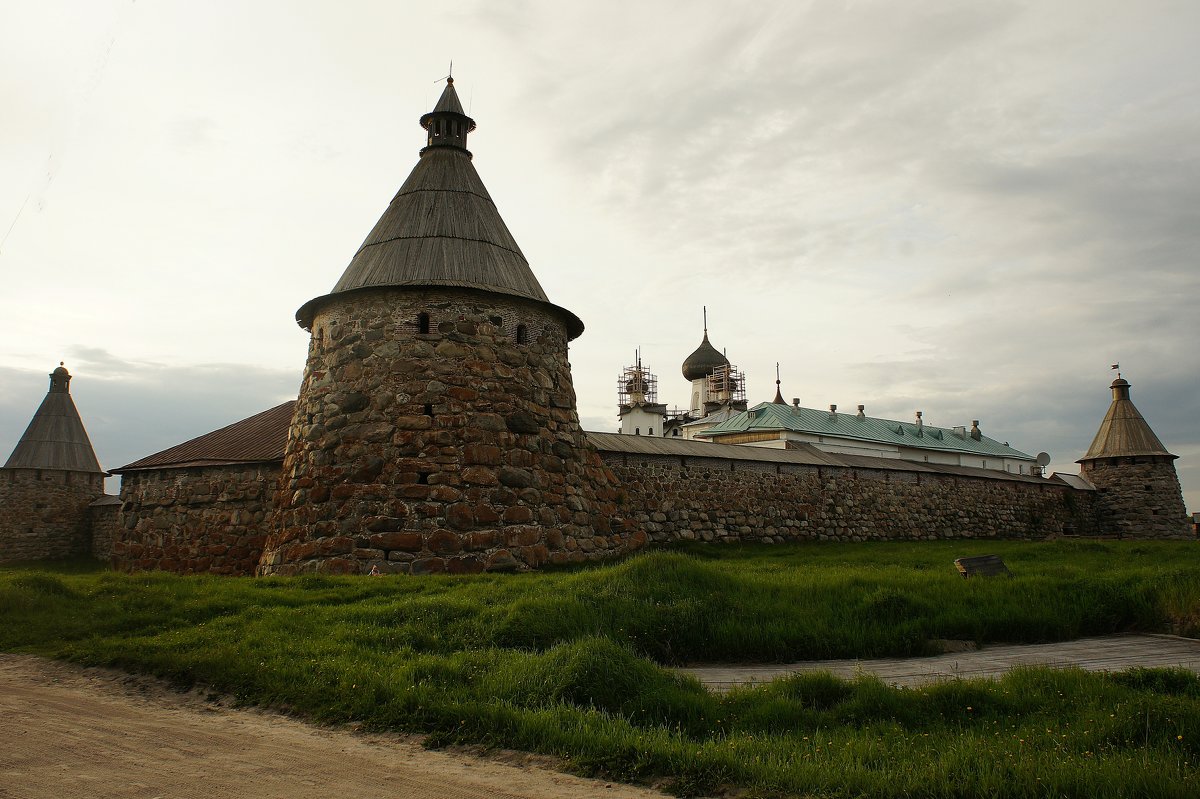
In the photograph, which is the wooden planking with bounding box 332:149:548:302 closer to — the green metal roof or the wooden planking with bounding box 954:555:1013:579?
the wooden planking with bounding box 954:555:1013:579

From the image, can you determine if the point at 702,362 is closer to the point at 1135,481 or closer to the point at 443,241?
the point at 1135,481

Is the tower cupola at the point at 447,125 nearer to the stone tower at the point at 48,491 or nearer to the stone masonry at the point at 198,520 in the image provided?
the stone masonry at the point at 198,520

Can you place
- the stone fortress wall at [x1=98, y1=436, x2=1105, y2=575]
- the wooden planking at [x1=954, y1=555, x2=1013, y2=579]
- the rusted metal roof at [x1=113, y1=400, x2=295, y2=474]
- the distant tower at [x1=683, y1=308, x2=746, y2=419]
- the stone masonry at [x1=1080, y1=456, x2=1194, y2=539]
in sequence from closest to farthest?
the wooden planking at [x1=954, y1=555, x2=1013, y2=579], the stone fortress wall at [x1=98, y1=436, x2=1105, y2=575], the rusted metal roof at [x1=113, y1=400, x2=295, y2=474], the stone masonry at [x1=1080, y1=456, x2=1194, y2=539], the distant tower at [x1=683, y1=308, x2=746, y2=419]

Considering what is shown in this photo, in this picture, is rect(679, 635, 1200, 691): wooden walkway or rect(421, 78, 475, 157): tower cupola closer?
rect(679, 635, 1200, 691): wooden walkway

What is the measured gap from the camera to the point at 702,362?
209 feet

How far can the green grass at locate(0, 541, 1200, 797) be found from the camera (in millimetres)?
4668

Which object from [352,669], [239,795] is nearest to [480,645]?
[352,669]

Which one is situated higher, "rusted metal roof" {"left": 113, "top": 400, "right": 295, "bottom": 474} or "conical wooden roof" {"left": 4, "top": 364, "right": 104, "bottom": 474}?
"conical wooden roof" {"left": 4, "top": 364, "right": 104, "bottom": 474}

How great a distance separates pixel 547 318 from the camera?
15.1m

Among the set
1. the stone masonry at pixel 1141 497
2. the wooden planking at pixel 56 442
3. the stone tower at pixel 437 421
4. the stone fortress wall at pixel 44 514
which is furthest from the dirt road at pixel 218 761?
the stone masonry at pixel 1141 497

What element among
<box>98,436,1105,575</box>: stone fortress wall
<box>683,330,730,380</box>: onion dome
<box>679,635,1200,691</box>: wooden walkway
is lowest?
<box>679,635,1200,691</box>: wooden walkway

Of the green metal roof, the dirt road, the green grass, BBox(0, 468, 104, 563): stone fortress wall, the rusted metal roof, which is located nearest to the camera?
the dirt road

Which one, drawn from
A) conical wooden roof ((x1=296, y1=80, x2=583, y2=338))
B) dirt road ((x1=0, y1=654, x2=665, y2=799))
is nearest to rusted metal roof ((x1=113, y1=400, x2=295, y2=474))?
conical wooden roof ((x1=296, y1=80, x2=583, y2=338))

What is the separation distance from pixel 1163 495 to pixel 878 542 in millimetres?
17774
